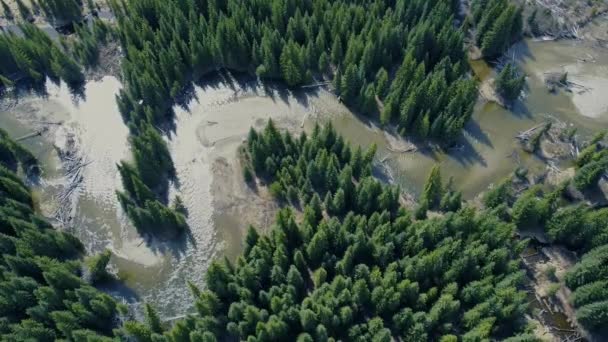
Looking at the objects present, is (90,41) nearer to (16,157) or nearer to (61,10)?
(61,10)

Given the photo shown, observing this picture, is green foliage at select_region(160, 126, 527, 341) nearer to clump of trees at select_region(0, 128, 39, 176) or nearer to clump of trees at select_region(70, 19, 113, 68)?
clump of trees at select_region(0, 128, 39, 176)

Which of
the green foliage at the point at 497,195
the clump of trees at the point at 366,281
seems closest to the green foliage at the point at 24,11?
the clump of trees at the point at 366,281

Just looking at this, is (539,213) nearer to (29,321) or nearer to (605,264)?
(605,264)

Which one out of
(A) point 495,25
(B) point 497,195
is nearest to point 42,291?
(B) point 497,195

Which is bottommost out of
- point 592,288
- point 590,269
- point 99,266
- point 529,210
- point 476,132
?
point 592,288

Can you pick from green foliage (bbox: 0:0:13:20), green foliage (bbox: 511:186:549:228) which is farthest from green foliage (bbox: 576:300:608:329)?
green foliage (bbox: 0:0:13:20)

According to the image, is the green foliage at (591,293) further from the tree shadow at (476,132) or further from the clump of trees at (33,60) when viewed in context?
the clump of trees at (33,60)
